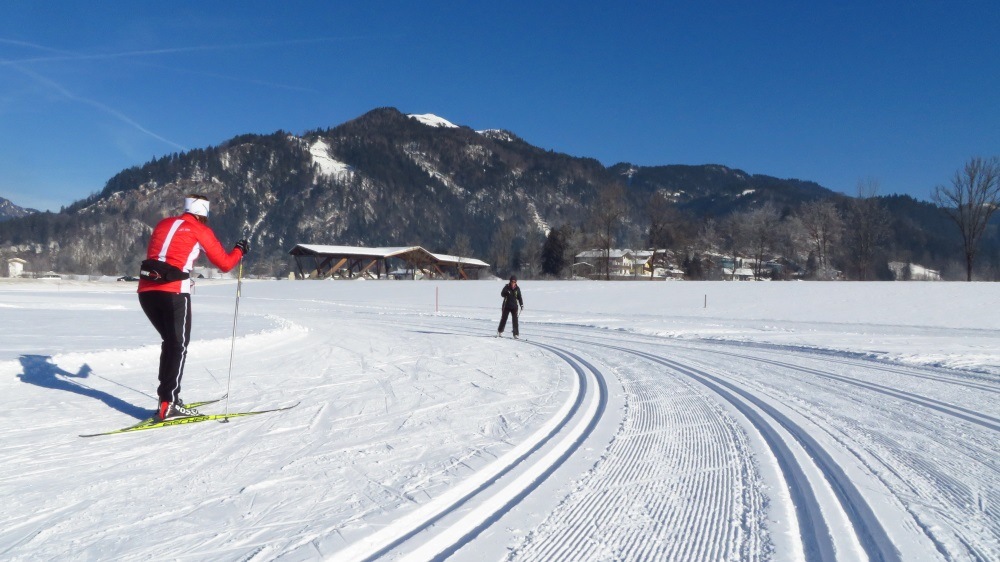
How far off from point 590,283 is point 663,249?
19655 millimetres

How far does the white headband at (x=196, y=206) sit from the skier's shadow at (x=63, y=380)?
2.00 metres

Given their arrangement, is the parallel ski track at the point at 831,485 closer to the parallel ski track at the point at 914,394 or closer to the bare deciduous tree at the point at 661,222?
the parallel ski track at the point at 914,394

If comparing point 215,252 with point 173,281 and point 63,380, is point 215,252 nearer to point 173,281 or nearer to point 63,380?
point 173,281

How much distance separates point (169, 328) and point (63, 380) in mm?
3117

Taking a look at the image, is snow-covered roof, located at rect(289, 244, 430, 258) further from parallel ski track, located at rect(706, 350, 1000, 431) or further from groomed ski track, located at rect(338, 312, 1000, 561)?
groomed ski track, located at rect(338, 312, 1000, 561)

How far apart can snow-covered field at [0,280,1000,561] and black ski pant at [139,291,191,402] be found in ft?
1.30

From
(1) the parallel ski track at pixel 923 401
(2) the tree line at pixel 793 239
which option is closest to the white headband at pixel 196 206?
(1) the parallel ski track at pixel 923 401

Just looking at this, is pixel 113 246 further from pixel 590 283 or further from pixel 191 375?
pixel 191 375

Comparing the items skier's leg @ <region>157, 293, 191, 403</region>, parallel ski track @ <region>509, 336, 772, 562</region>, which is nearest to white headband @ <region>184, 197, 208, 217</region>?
skier's leg @ <region>157, 293, 191, 403</region>

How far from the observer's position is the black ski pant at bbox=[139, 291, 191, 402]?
5.28 m

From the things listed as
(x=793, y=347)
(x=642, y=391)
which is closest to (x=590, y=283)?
(x=793, y=347)

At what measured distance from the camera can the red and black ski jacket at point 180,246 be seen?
17.1 feet

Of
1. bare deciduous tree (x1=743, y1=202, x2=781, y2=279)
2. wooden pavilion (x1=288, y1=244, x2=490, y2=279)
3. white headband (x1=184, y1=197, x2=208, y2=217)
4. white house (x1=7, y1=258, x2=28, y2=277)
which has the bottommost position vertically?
white house (x1=7, y1=258, x2=28, y2=277)

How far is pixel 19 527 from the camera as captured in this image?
295 centimetres
